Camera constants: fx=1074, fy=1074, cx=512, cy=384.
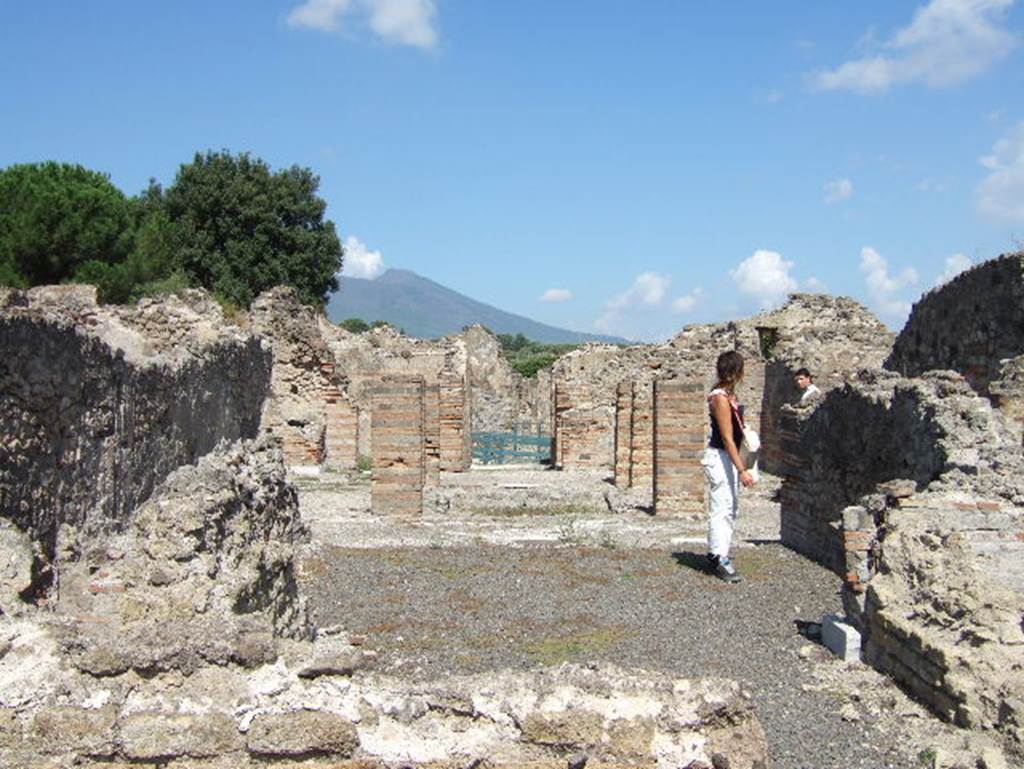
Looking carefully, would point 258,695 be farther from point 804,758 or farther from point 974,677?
point 974,677

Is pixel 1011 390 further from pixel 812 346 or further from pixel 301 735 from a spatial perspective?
pixel 812 346

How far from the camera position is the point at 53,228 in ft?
93.2

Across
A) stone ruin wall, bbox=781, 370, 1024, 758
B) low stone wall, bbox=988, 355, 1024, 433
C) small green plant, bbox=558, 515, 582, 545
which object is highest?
low stone wall, bbox=988, 355, 1024, 433

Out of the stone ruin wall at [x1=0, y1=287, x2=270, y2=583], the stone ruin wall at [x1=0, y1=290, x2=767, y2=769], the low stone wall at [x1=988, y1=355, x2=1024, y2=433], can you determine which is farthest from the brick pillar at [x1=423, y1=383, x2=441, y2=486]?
the stone ruin wall at [x1=0, y1=290, x2=767, y2=769]

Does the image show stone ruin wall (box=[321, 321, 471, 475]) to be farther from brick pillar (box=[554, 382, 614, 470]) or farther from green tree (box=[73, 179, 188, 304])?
green tree (box=[73, 179, 188, 304])

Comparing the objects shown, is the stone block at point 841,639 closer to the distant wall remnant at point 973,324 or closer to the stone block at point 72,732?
the stone block at point 72,732

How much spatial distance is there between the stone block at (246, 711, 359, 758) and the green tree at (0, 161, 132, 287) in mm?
25266

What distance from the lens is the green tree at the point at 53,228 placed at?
27.6m

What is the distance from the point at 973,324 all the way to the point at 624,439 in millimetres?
5381

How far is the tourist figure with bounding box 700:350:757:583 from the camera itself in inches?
307

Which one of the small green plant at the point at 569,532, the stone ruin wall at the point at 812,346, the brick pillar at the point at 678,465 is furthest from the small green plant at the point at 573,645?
the stone ruin wall at the point at 812,346

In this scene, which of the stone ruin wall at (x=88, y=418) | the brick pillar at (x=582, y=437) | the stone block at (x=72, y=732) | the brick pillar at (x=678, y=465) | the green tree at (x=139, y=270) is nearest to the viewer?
the stone block at (x=72, y=732)

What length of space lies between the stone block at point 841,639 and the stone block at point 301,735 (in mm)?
3357

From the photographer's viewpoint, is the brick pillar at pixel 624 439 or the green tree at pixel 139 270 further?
the green tree at pixel 139 270
